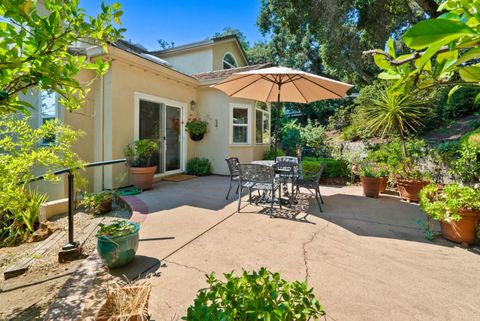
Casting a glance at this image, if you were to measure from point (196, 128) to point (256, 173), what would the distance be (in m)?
4.29

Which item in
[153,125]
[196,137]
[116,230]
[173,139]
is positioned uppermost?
[153,125]

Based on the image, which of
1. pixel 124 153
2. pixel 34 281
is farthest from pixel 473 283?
pixel 124 153

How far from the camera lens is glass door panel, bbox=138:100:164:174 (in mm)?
6785

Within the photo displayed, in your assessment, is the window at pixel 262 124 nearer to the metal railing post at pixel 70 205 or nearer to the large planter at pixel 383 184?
the large planter at pixel 383 184

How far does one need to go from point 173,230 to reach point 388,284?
→ 2736mm

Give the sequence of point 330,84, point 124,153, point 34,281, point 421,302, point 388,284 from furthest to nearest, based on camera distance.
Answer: point 124,153 → point 330,84 → point 34,281 → point 388,284 → point 421,302

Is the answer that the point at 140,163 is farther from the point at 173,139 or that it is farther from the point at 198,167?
the point at 198,167

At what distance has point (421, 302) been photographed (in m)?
2.09

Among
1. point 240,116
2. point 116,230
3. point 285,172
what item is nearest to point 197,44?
point 240,116

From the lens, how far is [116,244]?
8.01 ft

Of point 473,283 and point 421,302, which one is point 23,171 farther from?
point 473,283

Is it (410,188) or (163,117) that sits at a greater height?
(163,117)

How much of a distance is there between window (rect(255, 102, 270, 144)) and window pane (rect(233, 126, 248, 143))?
71 centimetres

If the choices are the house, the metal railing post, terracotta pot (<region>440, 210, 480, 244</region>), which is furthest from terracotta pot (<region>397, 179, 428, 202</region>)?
the metal railing post
